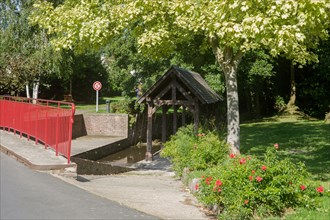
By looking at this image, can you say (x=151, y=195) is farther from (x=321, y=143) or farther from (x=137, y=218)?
(x=321, y=143)

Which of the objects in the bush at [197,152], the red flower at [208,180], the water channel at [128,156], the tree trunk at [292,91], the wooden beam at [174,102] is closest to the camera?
the red flower at [208,180]

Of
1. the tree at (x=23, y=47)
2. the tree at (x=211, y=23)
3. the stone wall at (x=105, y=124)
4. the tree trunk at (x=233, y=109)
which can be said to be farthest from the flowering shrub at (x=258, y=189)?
the tree at (x=23, y=47)

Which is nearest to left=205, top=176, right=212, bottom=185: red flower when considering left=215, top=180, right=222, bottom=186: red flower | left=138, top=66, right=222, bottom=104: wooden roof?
left=215, top=180, right=222, bottom=186: red flower

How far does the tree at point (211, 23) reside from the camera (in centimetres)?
881

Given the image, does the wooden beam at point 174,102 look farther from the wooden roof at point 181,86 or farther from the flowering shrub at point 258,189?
the flowering shrub at point 258,189

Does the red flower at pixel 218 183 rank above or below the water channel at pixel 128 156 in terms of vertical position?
above

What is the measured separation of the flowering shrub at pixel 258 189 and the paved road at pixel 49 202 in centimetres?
130

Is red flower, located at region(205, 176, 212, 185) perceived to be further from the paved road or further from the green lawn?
the green lawn

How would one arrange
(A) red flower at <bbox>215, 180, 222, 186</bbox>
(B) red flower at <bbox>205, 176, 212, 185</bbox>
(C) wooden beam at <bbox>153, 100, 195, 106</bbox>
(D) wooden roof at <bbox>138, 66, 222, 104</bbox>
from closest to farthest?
(A) red flower at <bbox>215, 180, 222, 186</bbox>, (B) red flower at <bbox>205, 176, 212, 185</bbox>, (D) wooden roof at <bbox>138, 66, 222, 104</bbox>, (C) wooden beam at <bbox>153, 100, 195, 106</bbox>

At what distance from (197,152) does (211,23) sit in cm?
369

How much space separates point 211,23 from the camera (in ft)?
33.0

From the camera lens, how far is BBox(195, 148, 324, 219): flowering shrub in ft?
22.3

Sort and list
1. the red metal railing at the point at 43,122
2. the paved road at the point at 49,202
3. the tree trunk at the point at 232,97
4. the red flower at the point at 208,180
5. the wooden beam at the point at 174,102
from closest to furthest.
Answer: the paved road at the point at 49,202, the red flower at the point at 208,180, the red metal railing at the point at 43,122, the tree trunk at the point at 232,97, the wooden beam at the point at 174,102

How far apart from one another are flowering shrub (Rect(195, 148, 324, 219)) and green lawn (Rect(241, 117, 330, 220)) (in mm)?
279
